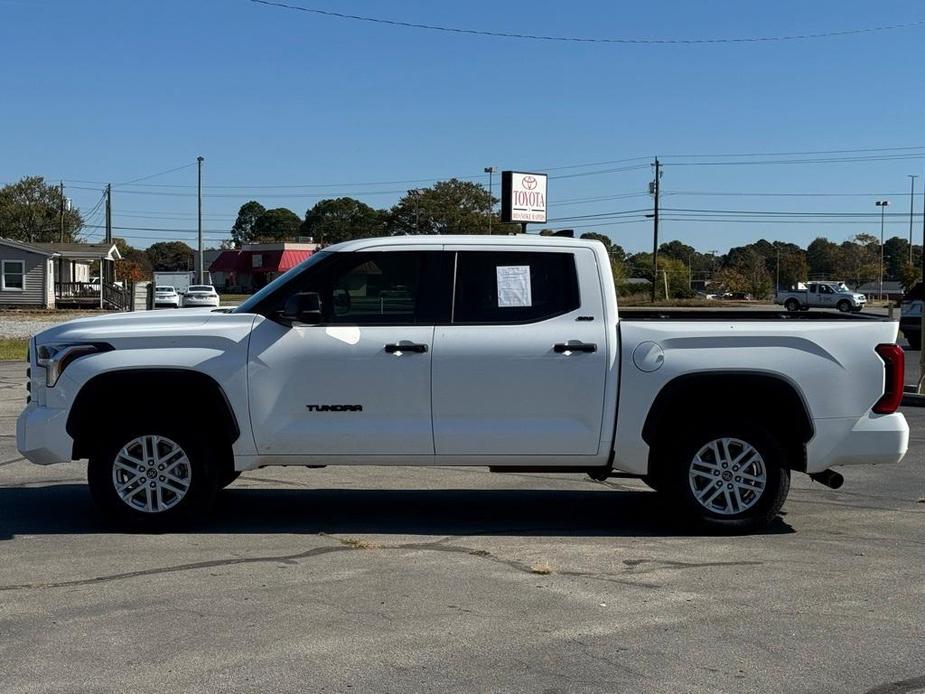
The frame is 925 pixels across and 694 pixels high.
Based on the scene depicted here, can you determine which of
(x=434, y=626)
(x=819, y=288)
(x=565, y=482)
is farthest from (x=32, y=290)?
(x=434, y=626)

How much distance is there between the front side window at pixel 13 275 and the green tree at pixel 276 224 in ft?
331

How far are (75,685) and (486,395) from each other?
346 centimetres

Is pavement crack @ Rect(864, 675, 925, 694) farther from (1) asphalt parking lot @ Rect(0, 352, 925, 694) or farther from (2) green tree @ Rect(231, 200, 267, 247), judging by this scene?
(2) green tree @ Rect(231, 200, 267, 247)

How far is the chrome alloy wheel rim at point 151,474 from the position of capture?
7.63 metres

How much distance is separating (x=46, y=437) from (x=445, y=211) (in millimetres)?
69046

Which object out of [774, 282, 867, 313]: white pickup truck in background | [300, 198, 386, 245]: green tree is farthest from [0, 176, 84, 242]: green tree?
[774, 282, 867, 313]: white pickup truck in background

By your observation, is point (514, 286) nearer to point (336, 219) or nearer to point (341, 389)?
point (341, 389)

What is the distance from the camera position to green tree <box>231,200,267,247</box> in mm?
171500

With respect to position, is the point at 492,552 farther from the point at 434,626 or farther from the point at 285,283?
the point at 285,283

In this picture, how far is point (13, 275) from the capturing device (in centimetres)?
5666

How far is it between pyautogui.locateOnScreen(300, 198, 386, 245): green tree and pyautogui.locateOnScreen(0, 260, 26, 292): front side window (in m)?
53.5

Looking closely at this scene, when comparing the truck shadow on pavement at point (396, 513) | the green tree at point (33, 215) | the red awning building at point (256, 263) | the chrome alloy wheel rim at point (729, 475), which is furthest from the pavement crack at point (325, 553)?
the green tree at point (33, 215)

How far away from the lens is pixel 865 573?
6.83 meters

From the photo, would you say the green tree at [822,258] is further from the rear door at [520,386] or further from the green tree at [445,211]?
the rear door at [520,386]
